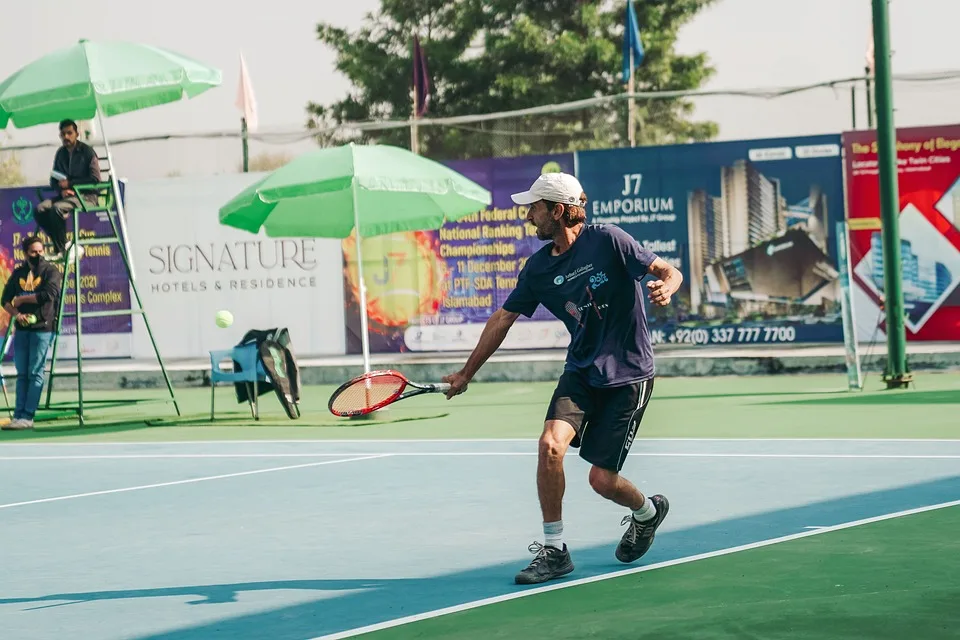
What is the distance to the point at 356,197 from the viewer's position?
15.8 m

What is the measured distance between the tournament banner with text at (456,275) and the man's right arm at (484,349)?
1325 cm

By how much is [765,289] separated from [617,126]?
164 inches

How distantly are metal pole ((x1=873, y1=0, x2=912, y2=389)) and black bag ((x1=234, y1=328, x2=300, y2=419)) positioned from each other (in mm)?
6397

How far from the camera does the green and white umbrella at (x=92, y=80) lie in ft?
49.0

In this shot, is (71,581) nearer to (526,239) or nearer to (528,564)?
(528,564)

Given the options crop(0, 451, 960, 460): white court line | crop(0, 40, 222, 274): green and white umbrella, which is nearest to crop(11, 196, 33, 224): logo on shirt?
crop(0, 40, 222, 274): green and white umbrella

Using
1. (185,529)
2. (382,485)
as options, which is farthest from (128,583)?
(382,485)

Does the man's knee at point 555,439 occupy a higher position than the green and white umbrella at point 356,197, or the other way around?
the green and white umbrella at point 356,197

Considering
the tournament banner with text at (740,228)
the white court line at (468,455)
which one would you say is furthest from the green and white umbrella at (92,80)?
the tournament banner with text at (740,228)

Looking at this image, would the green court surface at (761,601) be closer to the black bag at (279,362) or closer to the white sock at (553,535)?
the white sock at (553,535)

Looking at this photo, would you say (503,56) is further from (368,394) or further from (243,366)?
(368,394)

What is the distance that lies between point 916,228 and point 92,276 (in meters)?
12.2

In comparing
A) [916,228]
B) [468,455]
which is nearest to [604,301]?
[468,455]

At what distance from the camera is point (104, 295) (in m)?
22.6
